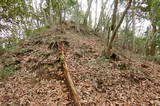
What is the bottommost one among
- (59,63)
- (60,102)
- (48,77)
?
(60,102)

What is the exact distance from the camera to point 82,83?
17.7 ft

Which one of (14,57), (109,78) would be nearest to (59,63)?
(109,78)

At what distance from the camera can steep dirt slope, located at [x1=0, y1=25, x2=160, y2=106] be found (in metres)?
4.62

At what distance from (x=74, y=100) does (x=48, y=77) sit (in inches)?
80.6

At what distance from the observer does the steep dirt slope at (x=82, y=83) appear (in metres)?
4.62

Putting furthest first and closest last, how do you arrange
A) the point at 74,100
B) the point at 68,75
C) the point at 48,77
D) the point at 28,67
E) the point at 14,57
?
the point at 14,57
the point at 28,67
the point at 48,77
the point at 68,75
the point at 74,100

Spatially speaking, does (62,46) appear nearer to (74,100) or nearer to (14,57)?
(14,57)

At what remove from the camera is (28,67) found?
7.13 m

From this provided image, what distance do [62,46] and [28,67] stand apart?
8.66 feet

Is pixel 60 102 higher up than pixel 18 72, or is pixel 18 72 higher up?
pixel 18 72

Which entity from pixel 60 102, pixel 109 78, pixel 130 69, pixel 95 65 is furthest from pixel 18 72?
pixel 130 69

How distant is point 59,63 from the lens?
6.85 meters

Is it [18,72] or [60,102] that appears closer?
[60,102]

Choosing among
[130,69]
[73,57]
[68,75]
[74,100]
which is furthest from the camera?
[73,57]
